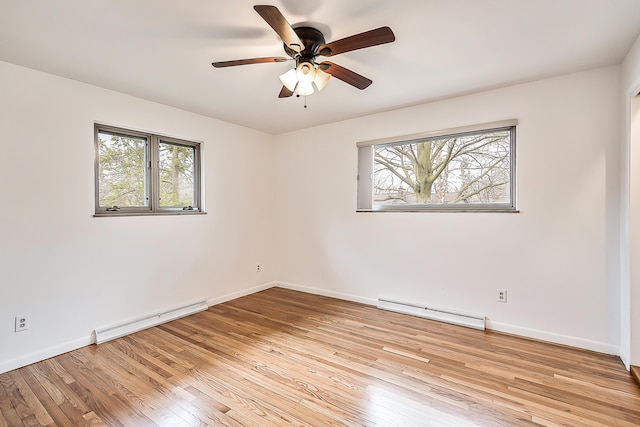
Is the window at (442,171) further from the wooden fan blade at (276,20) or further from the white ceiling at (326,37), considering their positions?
the wooden fan blade at (276,20)

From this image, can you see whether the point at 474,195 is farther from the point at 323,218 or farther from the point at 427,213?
the point at 323,218

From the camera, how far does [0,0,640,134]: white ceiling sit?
1.75 m

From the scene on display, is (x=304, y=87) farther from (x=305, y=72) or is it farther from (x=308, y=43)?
(x=308, y=43)

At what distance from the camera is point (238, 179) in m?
4.18

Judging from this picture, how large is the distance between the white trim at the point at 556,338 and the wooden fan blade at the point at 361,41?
109 inches

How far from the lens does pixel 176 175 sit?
3582 mm

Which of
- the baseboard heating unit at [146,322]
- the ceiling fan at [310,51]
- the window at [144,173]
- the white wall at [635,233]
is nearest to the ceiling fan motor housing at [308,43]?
the ceiling fan at [310,51]

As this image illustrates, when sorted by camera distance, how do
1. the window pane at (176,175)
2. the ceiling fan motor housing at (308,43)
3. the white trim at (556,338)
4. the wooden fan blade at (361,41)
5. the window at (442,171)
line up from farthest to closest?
1. the window pane at (176,175)
2. the window at (442,171)
3. the white trim at (556,338)
4. the ceiling fan motor housing at (308,43)
5. the wooden fan blade at (361,41)

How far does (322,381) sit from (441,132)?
266 cm

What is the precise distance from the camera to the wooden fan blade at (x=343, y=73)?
2.09 metres

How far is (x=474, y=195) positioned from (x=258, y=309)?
275 cm

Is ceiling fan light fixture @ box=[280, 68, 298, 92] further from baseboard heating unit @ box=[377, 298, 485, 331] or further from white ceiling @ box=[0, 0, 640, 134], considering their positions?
baseboard heating unit @ box=[377, 298, 485, 331]

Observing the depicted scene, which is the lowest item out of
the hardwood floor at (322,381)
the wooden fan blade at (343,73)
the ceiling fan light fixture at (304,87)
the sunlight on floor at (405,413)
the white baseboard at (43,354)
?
the sunlight on floor at (405,413)

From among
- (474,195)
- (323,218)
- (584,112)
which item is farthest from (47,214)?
(584,112)
